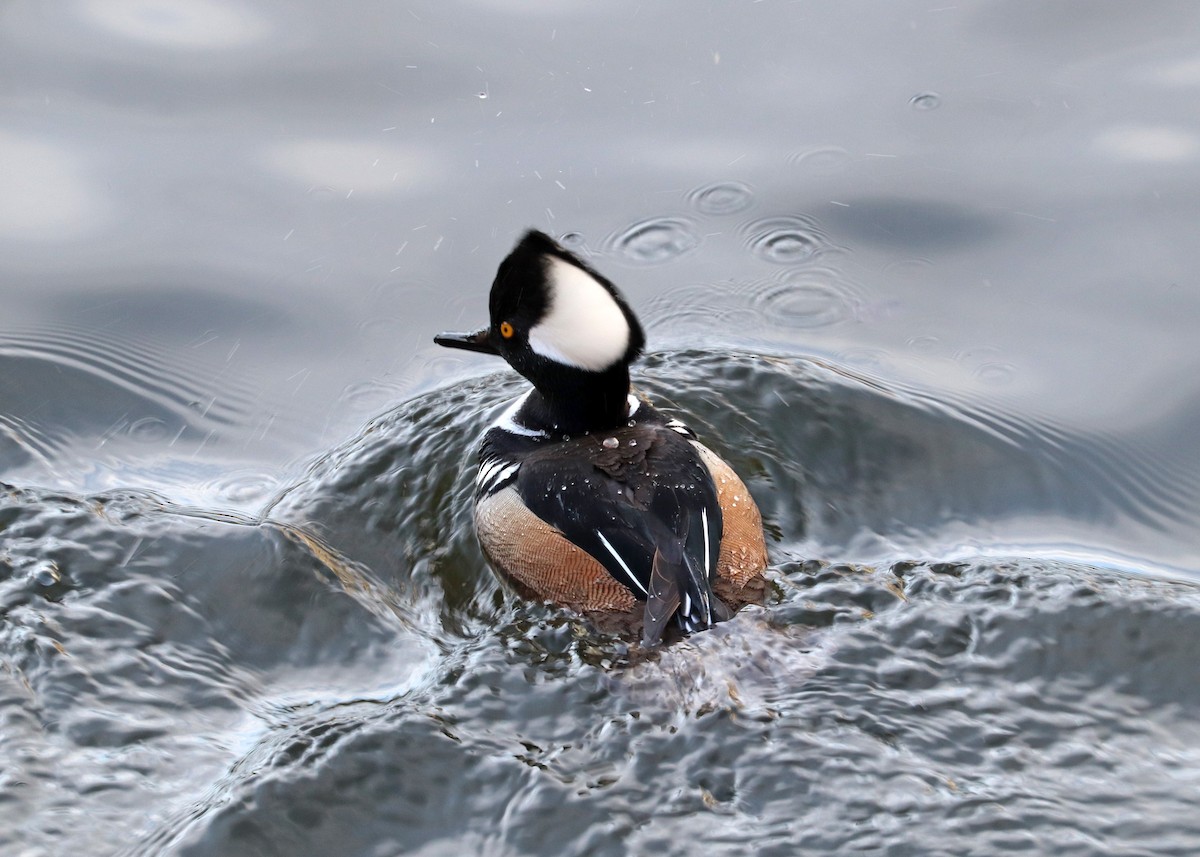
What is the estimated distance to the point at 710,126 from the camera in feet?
27.4

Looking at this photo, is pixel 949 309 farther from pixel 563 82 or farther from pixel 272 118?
pixel 272 118

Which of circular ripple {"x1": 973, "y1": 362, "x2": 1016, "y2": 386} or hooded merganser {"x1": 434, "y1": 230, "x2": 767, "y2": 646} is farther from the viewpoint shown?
circular ripple {"x1": 973, "y1": 362, "x2": 1016, "y2": 386}

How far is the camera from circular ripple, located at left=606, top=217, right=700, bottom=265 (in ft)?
25.4

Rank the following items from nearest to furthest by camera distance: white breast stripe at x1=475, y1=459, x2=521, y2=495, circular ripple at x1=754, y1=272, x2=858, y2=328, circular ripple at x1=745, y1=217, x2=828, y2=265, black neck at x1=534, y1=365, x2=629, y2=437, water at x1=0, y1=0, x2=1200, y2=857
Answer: water at x1=0, y1=0, x2=1200, y2=857, black neck at x1=534, y1=365, x2=629, y2=437, white breast stripe at x1=475, y1=459, x2=521, y2=495, circular ripple at x1=754, y1=272, x2=858, y2=328, circular ripple at x1=745, y1=217, x2=828, y2=265

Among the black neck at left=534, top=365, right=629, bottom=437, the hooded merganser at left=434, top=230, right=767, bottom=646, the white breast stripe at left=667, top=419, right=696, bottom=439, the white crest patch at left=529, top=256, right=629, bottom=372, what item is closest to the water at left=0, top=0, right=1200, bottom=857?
the hooded merganser at left=434, top=230, right=767, bottom=646

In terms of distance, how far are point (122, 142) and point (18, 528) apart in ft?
11.7

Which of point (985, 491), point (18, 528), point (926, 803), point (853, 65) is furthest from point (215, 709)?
point (853, 65)

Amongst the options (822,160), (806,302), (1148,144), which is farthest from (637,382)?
(1148,144)

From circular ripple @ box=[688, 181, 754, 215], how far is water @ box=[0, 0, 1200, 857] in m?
0.05

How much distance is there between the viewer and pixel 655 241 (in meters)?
Result: 7.81

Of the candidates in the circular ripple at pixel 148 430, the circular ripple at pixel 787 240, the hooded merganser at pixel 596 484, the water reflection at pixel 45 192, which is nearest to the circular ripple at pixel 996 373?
the circular ripple at pixel 787 240

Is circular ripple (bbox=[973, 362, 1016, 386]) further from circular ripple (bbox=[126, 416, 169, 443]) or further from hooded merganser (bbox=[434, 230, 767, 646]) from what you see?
circular ripple (bbox=[126, 416, 169, 443])

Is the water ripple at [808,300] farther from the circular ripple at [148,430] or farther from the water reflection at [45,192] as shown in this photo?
the water reflection at [45,192]

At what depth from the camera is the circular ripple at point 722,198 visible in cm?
795
